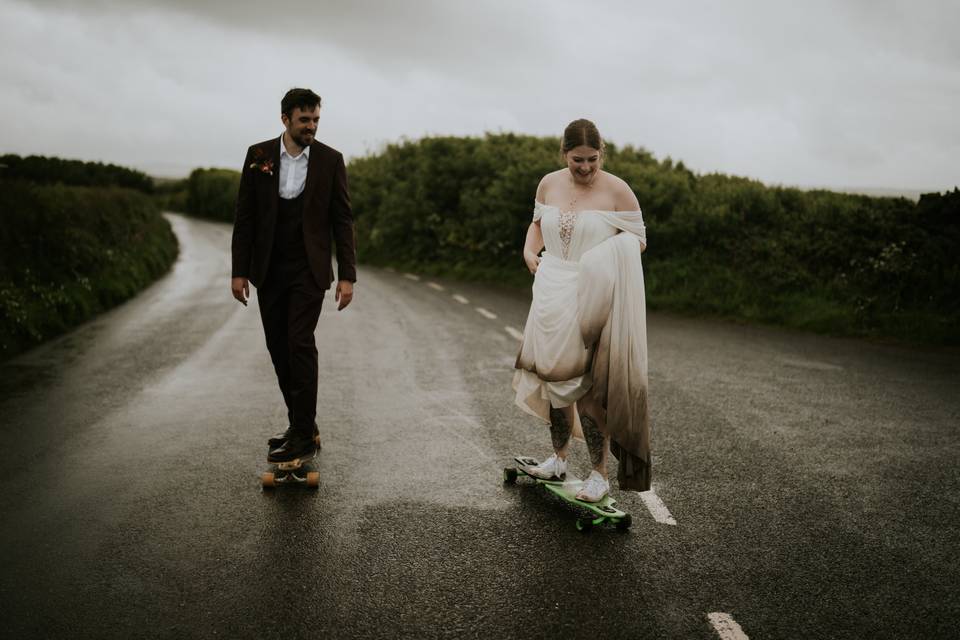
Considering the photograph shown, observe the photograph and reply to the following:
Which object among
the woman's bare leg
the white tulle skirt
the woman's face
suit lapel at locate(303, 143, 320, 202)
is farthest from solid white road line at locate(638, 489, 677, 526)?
suit lapel at locate(303, 143, 320, 202)

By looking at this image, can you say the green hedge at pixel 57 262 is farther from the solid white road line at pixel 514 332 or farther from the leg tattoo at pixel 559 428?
the leg tattoo at pixel 559 428

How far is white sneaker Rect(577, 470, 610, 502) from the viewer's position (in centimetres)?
466

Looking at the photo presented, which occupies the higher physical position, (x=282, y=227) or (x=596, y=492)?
(x=282, y=227)

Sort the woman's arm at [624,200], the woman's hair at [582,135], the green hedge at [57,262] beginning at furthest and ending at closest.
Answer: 1. the green hedge at [57,262]
2. the woman's arm at [624,200]
3. the woman's hair at [582,135]

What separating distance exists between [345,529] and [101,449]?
8.45 feet

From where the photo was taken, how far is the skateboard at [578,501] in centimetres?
449

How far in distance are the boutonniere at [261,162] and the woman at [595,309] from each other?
6.15 ft

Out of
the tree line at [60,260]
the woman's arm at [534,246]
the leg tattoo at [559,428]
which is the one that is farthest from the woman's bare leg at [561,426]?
the tree line at [60,260]

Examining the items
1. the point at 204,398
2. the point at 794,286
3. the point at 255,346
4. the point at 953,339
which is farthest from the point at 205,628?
the point at 794,286

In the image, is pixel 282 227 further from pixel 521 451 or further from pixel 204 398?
pixel 204 398

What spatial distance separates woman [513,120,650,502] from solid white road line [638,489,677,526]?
0.96 feet

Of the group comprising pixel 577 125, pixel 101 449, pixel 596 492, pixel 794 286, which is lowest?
pixel 101 449

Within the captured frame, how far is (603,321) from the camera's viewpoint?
4566mm

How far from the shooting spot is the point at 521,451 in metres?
5.99
